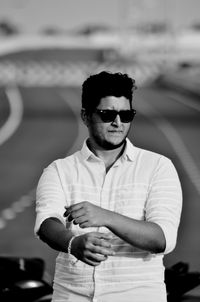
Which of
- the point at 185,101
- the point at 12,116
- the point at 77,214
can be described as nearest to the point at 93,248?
the point at 77,214

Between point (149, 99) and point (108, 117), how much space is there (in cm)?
7331

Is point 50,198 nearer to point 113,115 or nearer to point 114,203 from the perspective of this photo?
point 114,203

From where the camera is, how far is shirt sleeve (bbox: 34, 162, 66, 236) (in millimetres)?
4496

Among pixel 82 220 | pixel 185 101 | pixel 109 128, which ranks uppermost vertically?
pixel 185 101

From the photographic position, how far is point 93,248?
4102 millimetres

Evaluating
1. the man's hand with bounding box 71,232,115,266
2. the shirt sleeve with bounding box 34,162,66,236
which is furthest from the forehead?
the man's hand with bounding box 71,232,115,266

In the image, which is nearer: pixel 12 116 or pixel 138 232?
pixel 138 232

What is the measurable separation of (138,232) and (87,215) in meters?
0.25

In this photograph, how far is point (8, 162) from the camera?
124 feet

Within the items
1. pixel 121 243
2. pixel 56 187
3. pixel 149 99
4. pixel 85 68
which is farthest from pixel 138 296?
pixel 85 68

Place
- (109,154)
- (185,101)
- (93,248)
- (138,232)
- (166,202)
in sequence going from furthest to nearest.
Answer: (185,101)
(109,154)
(166,202)
(138,232)
(93,248)

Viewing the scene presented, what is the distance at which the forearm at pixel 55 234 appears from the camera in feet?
14.1

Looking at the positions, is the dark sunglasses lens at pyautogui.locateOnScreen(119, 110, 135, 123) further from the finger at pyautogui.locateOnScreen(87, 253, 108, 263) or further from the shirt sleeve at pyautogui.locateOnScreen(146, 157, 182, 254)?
the finger at pyautogui.locateOnScreen(87, 253, 108, 263)

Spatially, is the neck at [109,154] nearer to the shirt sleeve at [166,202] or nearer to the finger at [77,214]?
the shirt sleeve at [166,202]
